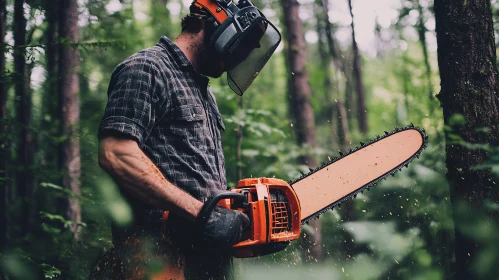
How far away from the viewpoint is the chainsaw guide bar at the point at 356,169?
2285mm

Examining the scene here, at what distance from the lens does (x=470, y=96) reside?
2451 mm

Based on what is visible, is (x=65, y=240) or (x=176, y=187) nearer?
(x=176, y=187)

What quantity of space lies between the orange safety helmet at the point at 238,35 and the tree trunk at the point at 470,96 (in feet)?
3.71

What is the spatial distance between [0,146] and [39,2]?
1.38m

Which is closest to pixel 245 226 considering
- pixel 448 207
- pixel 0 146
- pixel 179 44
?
pixel 179 44

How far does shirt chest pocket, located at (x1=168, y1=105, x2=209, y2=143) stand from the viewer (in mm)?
1763

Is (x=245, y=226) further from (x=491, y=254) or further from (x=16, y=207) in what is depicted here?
(x=16, y=207)

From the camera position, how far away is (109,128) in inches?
60.4

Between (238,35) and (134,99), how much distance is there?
636 mm

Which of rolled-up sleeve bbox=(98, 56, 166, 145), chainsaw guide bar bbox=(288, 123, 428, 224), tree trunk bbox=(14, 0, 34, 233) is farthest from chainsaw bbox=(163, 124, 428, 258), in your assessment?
tree trunk bbox=(14, 0, 34, 233)

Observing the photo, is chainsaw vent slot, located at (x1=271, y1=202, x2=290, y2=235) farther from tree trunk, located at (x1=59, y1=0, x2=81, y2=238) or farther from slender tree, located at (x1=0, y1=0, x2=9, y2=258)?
tree trunk, located at (x1=59, y1=0, x2=81, y2=238)

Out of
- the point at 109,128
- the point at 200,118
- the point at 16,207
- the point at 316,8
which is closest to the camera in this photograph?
the point at 109,128

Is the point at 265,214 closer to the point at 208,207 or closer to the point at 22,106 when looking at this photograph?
the point at 208,207

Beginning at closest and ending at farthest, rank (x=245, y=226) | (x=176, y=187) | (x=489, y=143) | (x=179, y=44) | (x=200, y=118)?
(x=176, y=187)
(x=245, y=226)
(x=200, y=118)
(x=179, y=44)
(x=489, y=143)
